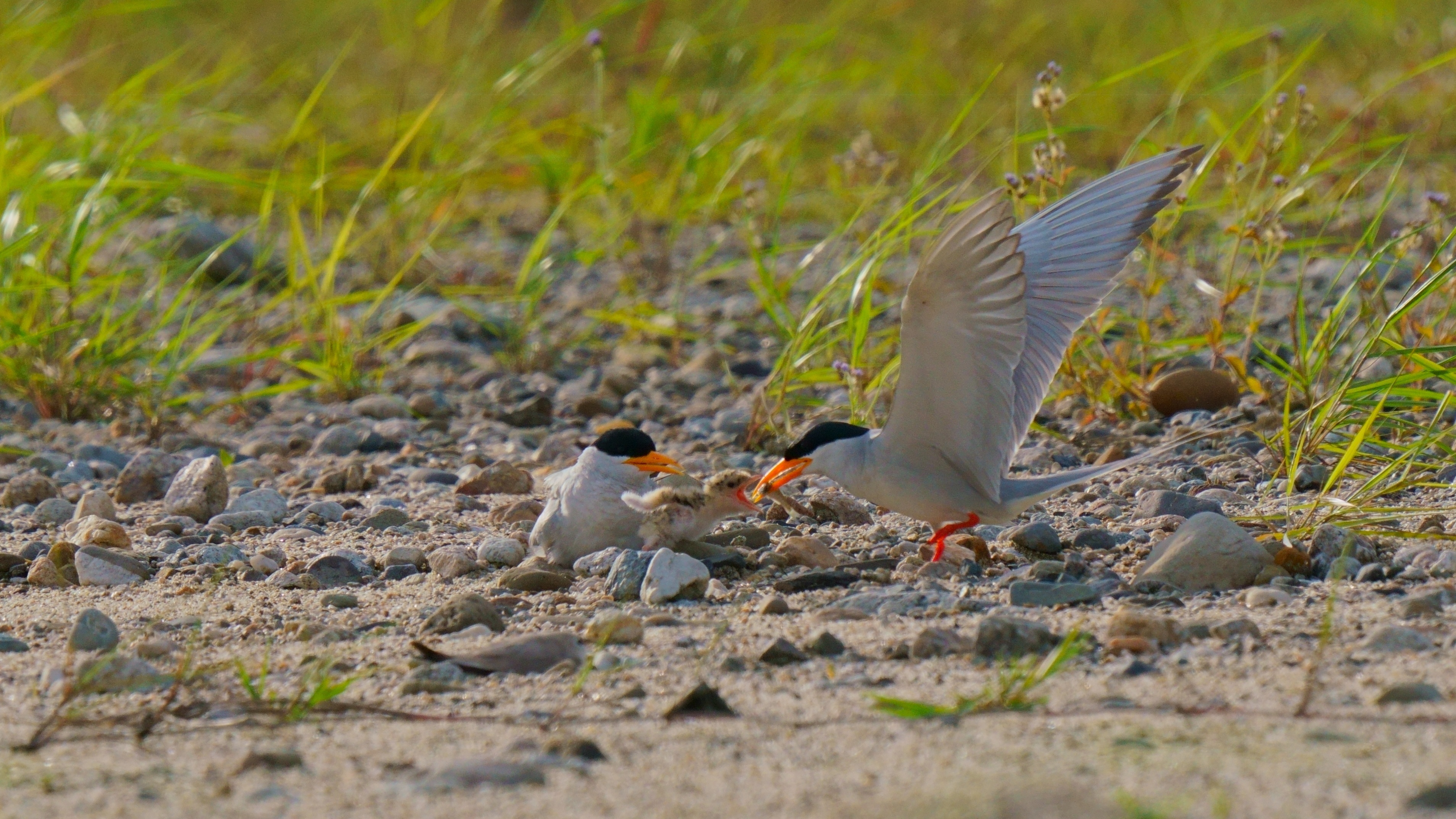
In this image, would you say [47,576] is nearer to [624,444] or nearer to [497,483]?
[497,483]

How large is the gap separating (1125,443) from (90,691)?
8.05 feet

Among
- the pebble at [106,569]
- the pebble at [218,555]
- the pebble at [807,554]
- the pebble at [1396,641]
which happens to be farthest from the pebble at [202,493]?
the pebble at [1396,641]

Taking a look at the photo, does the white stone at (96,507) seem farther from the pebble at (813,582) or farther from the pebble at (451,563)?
the pebble at (813,582)

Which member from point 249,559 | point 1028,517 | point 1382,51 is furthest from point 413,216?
point 1382,51

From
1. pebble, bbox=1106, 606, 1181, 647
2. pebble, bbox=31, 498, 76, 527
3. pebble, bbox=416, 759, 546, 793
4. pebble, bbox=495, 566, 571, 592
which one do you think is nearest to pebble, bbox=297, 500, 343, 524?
pebble, bbox=31, 498, 76, 527

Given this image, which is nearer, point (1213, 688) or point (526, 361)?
point (1213, 688)

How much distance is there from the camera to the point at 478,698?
2.14 meters

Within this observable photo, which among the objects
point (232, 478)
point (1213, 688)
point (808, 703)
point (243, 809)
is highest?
point (1213, 688)

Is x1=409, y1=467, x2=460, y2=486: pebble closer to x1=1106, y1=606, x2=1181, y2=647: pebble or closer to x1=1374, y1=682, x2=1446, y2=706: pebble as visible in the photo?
x1=1106, y1=606, x2=1181, y2=647: pebble

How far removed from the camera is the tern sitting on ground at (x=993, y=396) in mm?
2742

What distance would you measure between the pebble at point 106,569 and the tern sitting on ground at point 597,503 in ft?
2.54

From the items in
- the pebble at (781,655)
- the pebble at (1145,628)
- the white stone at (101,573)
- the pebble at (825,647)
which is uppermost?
the pebble at (1145,628)

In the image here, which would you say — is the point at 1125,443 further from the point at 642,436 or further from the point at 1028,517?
the point at 642,436

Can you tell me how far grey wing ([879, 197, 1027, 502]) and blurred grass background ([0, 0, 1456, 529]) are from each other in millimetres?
619
